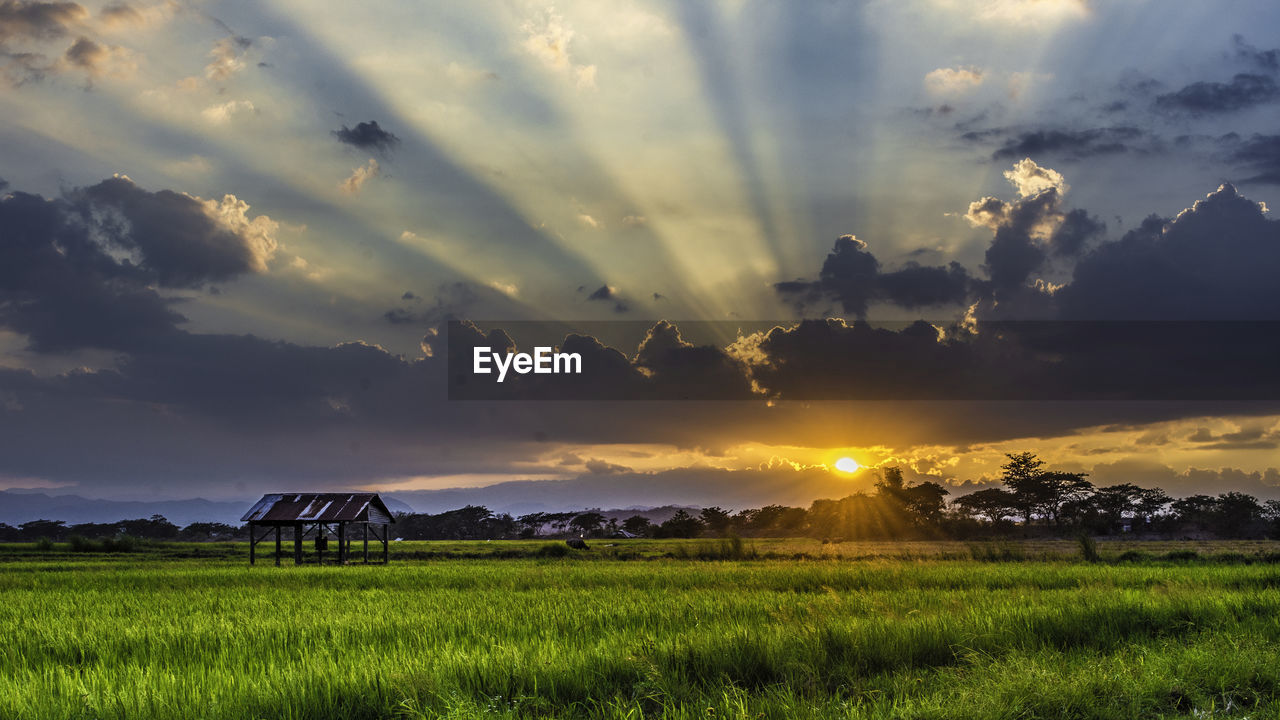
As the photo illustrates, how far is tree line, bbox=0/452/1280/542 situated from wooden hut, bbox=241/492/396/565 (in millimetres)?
32686

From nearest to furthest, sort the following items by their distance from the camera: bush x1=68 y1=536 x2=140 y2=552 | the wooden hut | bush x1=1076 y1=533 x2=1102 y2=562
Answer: bush x1=1076 y1=533 x2=1102 y2=562 → the wooden hut → bush x1=68 y1=536 x2=140 y2=552

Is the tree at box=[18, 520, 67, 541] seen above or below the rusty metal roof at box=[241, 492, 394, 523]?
below

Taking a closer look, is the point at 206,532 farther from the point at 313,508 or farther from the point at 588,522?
the point at 313,508

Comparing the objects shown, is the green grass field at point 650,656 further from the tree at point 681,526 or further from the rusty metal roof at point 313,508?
the tree at point 681,526

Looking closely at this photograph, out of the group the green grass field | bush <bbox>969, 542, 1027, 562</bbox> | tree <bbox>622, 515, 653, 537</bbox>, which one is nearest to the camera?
the green grass field

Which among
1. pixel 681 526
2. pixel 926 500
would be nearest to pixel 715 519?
pixel 681 526

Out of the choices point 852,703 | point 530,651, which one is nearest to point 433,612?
point 530,651

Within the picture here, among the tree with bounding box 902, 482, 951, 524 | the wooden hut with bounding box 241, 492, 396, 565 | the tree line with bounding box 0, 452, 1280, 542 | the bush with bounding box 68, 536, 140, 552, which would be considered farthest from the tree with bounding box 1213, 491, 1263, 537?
the bush with bounding box 68, 536, 140, 552

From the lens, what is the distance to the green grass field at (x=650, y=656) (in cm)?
663

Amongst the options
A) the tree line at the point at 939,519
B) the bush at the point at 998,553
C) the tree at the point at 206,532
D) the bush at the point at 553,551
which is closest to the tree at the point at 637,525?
the tree line at the point at 939,519

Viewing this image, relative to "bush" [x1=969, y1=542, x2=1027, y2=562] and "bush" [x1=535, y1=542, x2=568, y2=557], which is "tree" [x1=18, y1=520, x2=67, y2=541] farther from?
"bush" [x1=969, y1=542, x2=1027, y2=562]

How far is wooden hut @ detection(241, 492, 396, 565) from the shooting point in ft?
124

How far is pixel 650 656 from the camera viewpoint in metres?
7.97

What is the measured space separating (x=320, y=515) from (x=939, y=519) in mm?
69259
